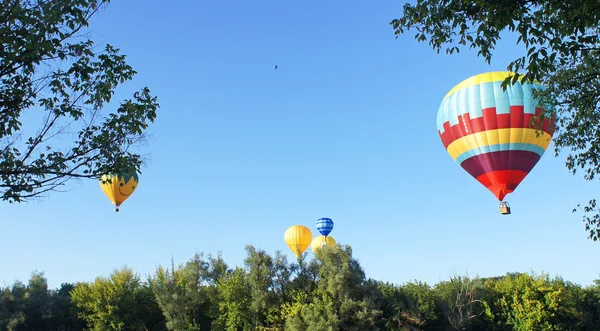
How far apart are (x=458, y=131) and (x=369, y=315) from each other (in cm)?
1457

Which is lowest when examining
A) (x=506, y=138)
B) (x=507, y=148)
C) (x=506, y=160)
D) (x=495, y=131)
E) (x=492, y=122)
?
(x=506, y=160)

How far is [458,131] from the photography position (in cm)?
3441

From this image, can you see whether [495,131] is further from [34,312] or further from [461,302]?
[34,312]

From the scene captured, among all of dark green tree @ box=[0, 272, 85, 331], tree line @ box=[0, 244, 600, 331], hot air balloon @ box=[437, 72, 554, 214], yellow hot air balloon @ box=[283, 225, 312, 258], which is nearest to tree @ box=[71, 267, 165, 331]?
tree line @ box=[0, 244, 600, 331]

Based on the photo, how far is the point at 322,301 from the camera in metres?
39.6

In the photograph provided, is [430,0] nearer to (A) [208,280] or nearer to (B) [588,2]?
(B) [588,2]

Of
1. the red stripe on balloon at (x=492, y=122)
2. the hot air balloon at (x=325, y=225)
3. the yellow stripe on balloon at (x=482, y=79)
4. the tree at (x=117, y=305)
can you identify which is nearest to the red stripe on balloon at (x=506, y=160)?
the red stripe on balloon at (x=492, y=122)

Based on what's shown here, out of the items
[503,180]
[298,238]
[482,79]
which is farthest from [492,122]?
[298,238]

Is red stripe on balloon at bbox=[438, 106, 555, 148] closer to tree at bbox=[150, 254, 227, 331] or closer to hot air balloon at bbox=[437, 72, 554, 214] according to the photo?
hot air balloon at bbox=[437, 72, 554, 214]

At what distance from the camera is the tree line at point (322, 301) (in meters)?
39.1

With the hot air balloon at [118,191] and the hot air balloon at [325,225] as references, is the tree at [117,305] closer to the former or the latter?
the hot air balloon at [118,191]

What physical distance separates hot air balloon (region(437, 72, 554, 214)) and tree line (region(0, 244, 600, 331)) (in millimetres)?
11868

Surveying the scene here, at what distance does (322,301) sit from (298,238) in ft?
88.0

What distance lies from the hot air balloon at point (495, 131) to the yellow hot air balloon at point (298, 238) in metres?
34.3
